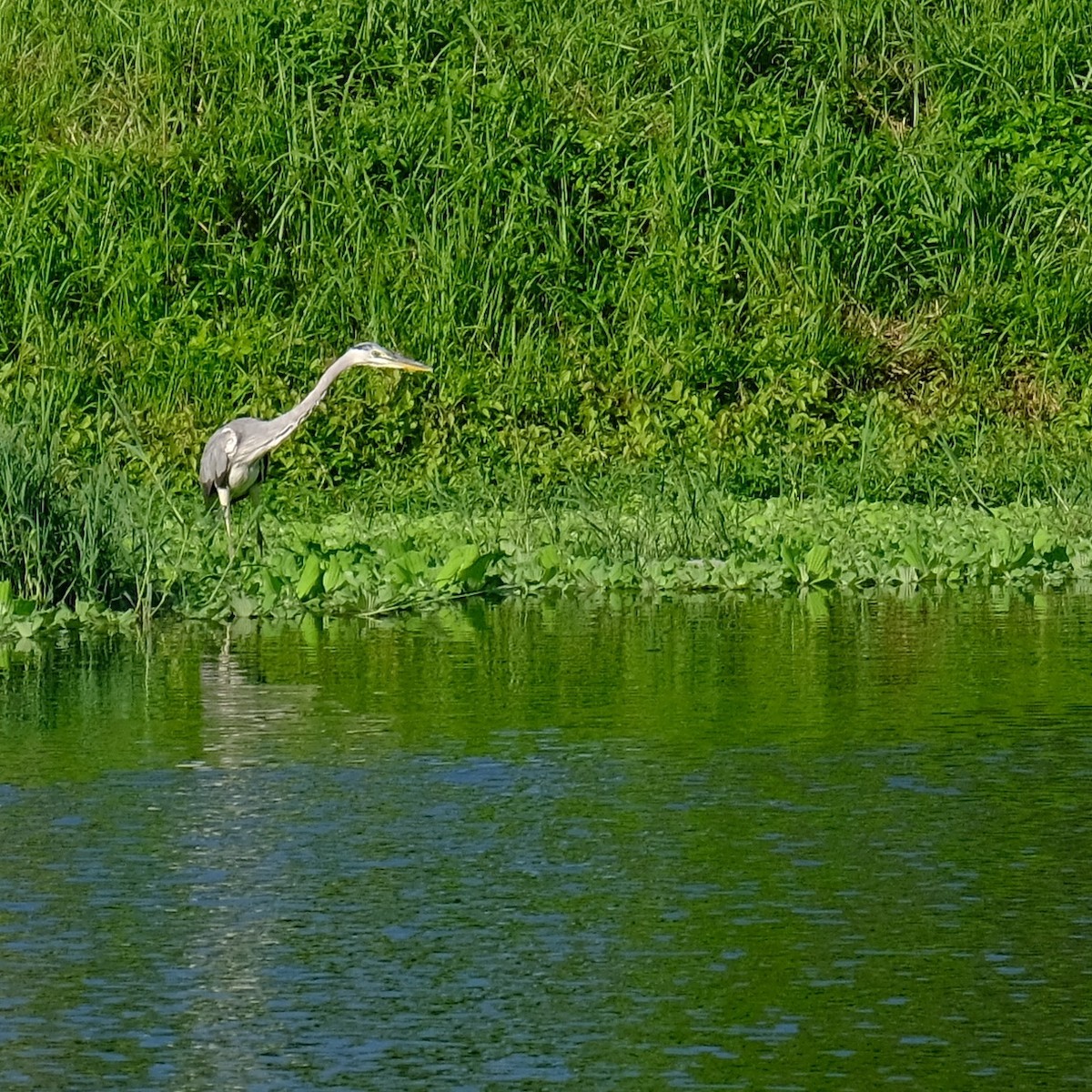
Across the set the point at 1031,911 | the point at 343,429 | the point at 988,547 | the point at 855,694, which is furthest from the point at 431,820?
the point at 343,429

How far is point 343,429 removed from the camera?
1517 cm

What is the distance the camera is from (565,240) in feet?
53.4

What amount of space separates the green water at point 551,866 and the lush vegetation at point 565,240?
5.18m

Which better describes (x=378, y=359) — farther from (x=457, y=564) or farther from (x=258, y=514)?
(x=457, y=564)

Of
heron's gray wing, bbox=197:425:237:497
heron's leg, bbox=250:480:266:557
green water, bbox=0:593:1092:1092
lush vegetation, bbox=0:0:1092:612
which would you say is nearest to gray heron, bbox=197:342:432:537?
heron's gray wing, bbox=197:425:237:497

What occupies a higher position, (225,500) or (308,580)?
(225,500)

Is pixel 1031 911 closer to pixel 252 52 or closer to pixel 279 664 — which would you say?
pixel 279 664

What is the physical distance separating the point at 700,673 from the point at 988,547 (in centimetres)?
328

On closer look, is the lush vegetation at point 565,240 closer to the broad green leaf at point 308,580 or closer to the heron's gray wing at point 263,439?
the heron's gray wing at point 263,439

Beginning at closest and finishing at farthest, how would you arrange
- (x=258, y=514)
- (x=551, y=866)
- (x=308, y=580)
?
(x=551, y=866), (x=308, y=580), (x=258, y=514)

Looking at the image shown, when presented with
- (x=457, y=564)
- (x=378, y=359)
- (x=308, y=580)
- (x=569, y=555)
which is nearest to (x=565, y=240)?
(x=378, y=359)

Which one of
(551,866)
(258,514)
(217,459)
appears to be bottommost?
(551,866)

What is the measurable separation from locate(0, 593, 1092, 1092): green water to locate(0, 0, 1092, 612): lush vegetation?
5.18 m

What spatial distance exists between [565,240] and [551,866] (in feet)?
35.4
